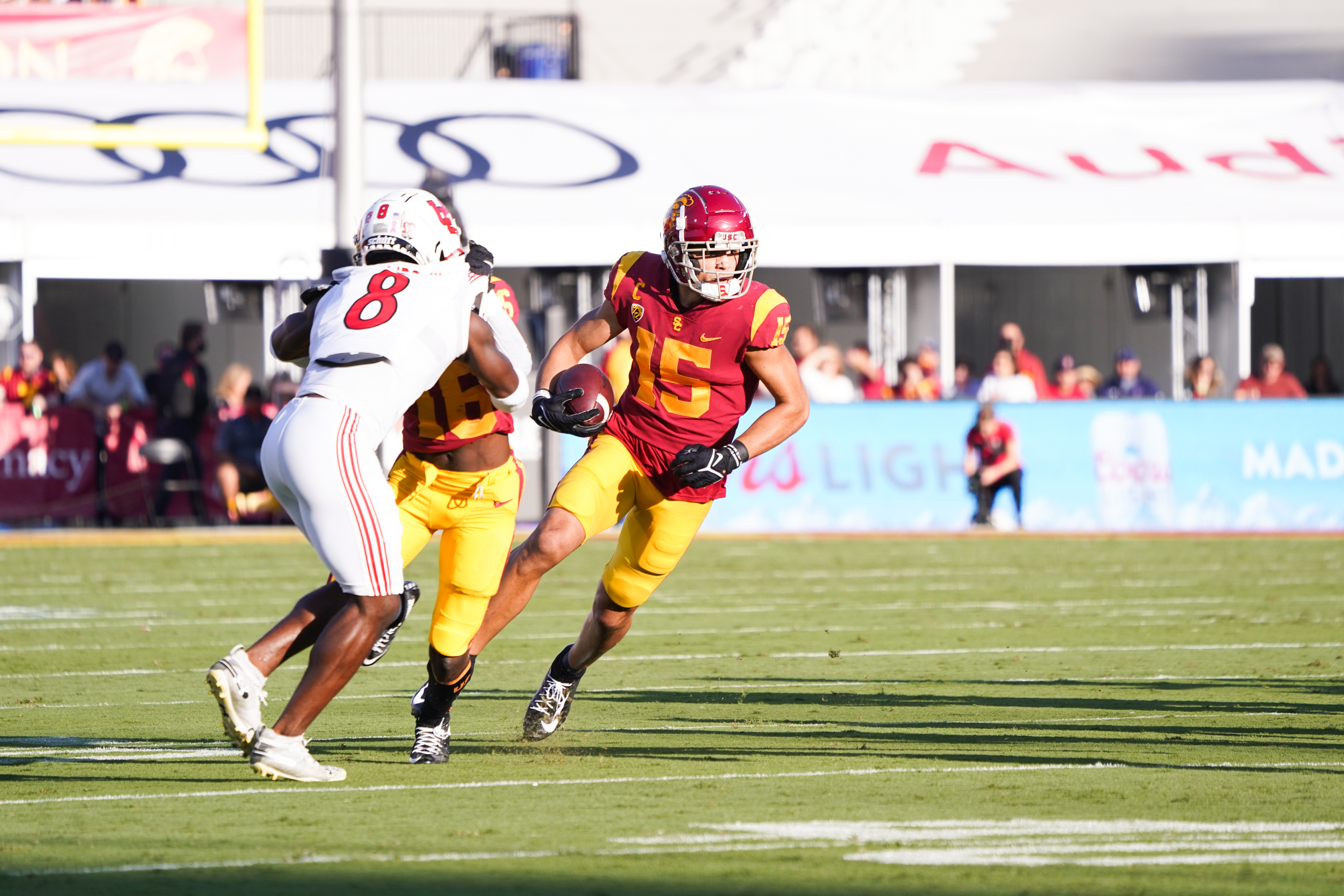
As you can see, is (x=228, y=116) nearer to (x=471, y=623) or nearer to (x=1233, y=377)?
(x=1233, y=377)

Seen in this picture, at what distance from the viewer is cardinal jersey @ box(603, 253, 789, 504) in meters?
6.50

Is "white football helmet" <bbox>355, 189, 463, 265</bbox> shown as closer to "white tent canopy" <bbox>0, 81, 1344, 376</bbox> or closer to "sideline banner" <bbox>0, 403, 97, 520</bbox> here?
"sideline banner" <bbox>0, 403, 97, 520</bbox>

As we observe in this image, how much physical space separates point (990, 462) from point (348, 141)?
6.24 m

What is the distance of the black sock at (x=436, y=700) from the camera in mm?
5875

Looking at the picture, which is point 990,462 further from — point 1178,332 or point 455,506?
point 455,506

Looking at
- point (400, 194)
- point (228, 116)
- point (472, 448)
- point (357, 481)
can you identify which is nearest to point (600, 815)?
point (357, 481)

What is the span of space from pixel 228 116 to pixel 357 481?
50.5ft

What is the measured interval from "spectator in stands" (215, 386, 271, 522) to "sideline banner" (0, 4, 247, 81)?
511cm

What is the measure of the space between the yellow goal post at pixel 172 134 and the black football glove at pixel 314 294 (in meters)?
9.74

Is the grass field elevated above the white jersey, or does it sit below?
below

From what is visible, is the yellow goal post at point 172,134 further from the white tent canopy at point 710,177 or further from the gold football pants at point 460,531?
the gold football pants at point 460,531

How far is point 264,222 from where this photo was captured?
18.3 metres

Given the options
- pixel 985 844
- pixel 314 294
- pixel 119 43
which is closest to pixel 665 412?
pixel 314 294

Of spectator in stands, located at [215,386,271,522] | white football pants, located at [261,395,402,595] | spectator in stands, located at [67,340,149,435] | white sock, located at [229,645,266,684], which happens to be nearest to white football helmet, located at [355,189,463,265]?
white football pants, located at [261,395,402,595]
